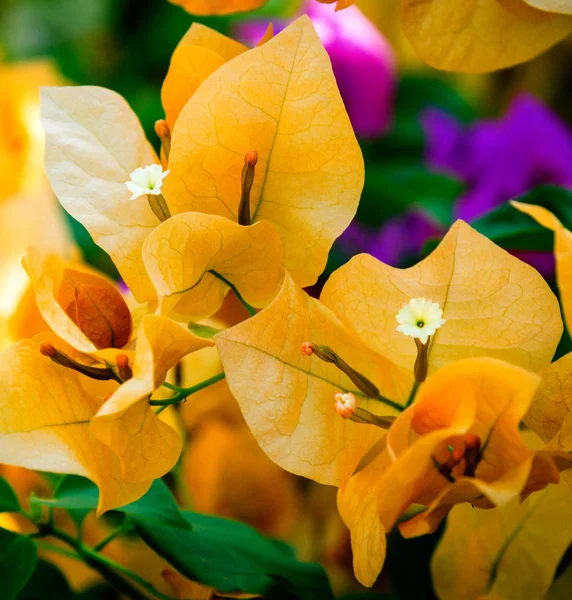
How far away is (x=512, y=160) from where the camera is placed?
2.43 feet

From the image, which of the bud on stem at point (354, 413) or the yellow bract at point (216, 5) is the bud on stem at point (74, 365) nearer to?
the bud on stem at point (354, 413)

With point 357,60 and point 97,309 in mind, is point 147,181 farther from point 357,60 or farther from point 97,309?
point 357,60

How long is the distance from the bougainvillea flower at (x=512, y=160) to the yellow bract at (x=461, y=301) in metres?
0.35

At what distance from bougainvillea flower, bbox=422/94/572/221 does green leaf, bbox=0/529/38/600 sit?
448 millimetres

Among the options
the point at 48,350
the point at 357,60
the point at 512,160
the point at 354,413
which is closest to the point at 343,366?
the point at 354,413

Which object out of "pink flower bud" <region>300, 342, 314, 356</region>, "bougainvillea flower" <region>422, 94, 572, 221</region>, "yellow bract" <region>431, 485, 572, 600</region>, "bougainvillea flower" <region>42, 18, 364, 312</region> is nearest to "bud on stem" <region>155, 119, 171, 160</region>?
"bougainvillea flower" <region>42, 18, 364, 312</region>

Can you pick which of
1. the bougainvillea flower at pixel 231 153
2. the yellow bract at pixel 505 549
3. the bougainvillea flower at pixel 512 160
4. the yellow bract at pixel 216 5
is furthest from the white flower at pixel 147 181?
the bougainvillea flower at pixel 512 160

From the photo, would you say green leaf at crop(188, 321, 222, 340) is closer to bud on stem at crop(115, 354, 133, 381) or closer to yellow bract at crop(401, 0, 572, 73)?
bud on stem at crop(115, 354, 133, 381)

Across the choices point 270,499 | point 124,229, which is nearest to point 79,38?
point 270,499

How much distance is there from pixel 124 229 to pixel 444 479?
0.59 ft

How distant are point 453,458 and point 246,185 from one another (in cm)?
14

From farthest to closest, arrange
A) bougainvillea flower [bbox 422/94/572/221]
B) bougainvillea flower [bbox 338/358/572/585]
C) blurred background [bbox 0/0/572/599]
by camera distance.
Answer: bougainvillea flower [bbox 422/94/572/221], blurred background [bbox 0/0/572/599], bougainvillea flower [bbox 338/358/572/585]

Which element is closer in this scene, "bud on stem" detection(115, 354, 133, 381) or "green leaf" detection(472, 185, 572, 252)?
"bud on stem" detection(115, 354, 133, 381)

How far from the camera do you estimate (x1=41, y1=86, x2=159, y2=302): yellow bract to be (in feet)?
1.15
